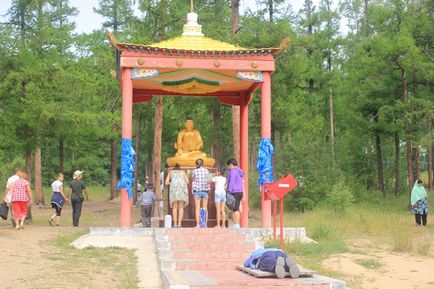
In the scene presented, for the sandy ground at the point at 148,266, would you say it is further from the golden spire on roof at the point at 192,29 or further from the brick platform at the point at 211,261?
the golden spire on roof at the point at 192,29

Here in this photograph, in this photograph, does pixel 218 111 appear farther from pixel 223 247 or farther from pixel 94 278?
pixel 94 278

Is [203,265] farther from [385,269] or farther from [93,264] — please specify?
[385,269]

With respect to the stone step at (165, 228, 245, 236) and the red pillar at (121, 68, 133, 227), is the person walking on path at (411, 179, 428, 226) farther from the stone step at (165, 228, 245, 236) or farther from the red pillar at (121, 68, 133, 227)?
the red pillar at (121, 68, 133, 227)

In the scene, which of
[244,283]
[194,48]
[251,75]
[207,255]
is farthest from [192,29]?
[244,283]

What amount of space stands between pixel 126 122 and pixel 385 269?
7.34m

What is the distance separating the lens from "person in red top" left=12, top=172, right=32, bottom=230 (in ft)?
56.7

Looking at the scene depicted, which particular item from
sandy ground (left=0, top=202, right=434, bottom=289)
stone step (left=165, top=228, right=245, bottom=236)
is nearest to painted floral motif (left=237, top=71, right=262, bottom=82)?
stone step (left=165, top=228, right=245, bottom=236)

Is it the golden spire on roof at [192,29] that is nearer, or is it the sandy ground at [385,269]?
the sandy ground at [385,269]

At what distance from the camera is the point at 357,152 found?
37406 mm

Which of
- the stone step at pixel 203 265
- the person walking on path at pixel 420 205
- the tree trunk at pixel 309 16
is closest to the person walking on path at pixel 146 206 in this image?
the stone step at pixel 203 265

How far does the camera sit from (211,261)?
11586 millimetres

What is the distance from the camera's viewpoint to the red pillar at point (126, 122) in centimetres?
1536

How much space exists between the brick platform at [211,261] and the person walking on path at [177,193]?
161 cm

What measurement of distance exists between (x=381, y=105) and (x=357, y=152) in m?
8.14
